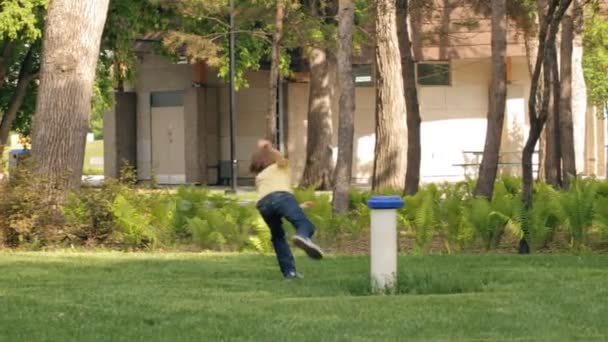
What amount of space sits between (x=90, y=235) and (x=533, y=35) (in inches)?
750

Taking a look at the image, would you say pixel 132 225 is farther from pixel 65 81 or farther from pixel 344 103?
pixel 344 103

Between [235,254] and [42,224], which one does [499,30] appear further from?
[42,224]

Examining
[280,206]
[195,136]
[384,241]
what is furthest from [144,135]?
[384,241]

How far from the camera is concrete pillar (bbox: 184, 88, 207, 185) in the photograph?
158 feet

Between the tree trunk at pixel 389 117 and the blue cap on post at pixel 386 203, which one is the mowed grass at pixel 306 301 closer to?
the blue cap on post at pixel 386 203

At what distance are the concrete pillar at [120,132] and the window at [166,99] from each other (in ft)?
3.44

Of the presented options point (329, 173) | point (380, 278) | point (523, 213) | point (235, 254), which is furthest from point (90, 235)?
point (329, 173)

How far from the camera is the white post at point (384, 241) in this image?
11.9m

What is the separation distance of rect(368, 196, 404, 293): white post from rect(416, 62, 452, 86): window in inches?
1372

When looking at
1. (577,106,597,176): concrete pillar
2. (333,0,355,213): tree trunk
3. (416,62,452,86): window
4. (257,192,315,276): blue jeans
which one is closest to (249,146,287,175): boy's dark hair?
(257,192,315,276): blue jeans

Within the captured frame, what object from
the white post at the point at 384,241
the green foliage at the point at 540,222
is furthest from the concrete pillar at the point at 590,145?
the white post at the point at 384,241

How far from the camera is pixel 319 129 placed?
38969 millimetres

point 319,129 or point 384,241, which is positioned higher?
point 319,129

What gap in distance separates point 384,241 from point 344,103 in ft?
28.8
